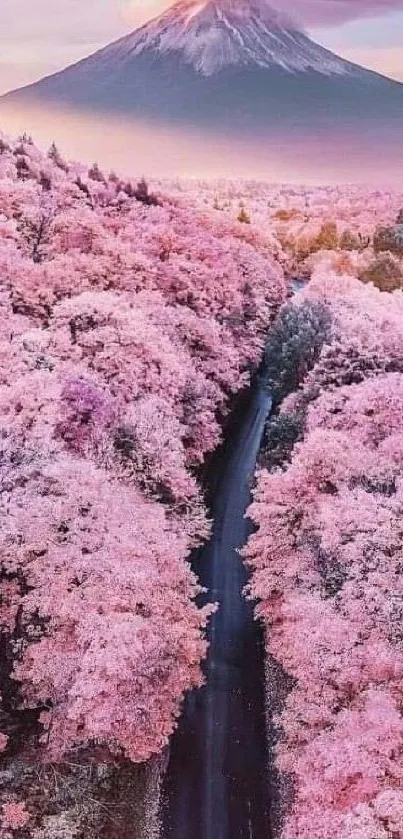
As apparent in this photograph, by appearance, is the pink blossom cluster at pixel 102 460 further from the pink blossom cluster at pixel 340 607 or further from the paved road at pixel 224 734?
the pink blossom cluster at pixel 340 607

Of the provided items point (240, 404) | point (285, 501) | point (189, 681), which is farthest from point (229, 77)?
point (189, 681)

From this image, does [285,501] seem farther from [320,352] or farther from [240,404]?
[240,404]

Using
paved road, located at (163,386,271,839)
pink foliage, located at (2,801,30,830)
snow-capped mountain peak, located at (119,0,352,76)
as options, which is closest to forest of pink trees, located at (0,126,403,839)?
pink foliage, located at (2,801,30,830)

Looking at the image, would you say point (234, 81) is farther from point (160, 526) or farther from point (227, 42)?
point (160, 526)

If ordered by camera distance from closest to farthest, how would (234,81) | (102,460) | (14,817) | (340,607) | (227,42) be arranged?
(14,817) → (340,607) → (102,460) → (234,81) → (227,42)

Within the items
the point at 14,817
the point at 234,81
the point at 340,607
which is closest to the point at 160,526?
the point at 340,607
